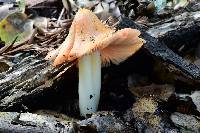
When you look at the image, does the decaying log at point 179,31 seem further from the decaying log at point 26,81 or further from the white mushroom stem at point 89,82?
the decaying log at point 26,81

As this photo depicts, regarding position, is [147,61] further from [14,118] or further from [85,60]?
[14,118]

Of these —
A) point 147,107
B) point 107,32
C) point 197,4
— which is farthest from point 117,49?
point 197,4

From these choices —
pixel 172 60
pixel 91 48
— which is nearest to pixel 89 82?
pixel 91 48

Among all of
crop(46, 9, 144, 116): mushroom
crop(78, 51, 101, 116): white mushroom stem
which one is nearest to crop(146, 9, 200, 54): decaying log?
crop(46, 9, 144, 116): mushroom

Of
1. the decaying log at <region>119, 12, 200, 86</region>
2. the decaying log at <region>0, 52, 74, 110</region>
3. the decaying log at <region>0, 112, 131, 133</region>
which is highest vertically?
the decaying log at <region>119, 12, 200, 86</region>

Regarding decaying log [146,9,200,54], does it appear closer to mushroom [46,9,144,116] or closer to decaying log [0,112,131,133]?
mushroom [46,9,144,116]

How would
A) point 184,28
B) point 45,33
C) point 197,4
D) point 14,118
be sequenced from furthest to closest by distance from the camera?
point 45,33, point 197,4, point 184,28, point 14,118

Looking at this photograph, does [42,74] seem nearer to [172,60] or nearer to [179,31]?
[172,60]

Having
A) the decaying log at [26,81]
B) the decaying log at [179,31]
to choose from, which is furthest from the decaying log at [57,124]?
the decaying log at [179,31]
